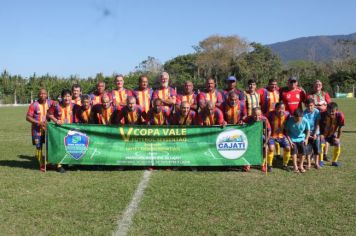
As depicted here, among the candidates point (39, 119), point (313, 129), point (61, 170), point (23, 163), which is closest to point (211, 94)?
point (313, 129)

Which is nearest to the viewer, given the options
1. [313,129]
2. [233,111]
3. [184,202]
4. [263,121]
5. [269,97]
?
[184,202]

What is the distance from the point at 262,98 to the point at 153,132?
287 cm

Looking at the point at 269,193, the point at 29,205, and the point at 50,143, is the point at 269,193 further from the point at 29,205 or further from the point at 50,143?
the point at 50,143

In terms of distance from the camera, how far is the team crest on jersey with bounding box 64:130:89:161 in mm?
8234

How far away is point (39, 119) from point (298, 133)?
17.7 ft

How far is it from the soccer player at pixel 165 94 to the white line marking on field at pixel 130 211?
7.14ft

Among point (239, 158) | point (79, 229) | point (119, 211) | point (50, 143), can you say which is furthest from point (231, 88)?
point (79, 229)

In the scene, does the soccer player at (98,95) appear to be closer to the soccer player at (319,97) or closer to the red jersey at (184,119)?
the red jersey at (184,119)

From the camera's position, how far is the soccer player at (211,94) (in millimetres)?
9062

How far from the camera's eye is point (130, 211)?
549 centimetres

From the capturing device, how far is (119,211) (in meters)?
5.50

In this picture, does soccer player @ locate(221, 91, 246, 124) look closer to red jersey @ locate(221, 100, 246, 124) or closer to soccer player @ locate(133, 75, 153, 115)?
red jersey @ locate(221, 100, 246, 124)

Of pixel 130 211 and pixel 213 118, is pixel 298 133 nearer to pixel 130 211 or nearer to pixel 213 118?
pixel 213 118

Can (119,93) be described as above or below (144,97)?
above
